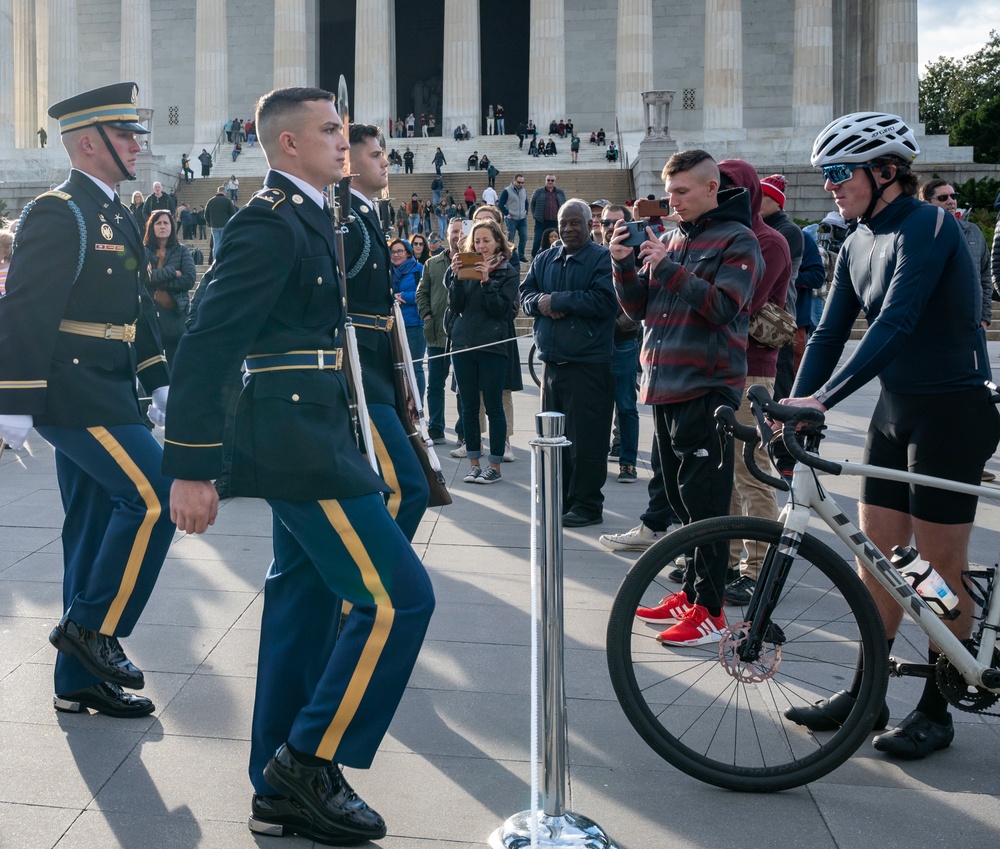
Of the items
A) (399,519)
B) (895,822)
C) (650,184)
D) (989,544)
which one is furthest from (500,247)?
(650,184)

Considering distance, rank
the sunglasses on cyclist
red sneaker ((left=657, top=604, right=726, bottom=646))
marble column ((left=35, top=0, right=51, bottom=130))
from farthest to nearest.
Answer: marble column ((left=35, top=0, right=51, bottom=130))
red sneaker ((left=657, top=604, right=726, bottom=646))
the sunglasses on cyclist

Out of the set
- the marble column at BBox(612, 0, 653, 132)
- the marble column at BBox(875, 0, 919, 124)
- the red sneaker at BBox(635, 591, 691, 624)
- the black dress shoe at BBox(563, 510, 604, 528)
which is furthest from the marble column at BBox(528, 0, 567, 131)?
the red sneaker at BBox(635, 591, 691, 624)

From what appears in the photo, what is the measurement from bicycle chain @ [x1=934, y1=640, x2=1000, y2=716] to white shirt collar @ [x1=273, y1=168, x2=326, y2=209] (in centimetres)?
247

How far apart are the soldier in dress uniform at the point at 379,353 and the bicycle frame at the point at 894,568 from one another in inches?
56.0

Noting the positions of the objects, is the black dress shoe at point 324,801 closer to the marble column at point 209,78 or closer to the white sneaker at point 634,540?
the white sneaker at point 634,540

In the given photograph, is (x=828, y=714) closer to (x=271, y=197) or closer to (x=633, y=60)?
(x=271, y=197)

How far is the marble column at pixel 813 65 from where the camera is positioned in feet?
138

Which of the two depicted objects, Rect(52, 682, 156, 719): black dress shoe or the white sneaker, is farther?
the white sneaker

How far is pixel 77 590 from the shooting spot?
172 inches

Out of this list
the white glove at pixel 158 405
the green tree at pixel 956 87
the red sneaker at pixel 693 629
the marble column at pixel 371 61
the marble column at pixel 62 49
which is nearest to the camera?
the white glove at pixel 158 405

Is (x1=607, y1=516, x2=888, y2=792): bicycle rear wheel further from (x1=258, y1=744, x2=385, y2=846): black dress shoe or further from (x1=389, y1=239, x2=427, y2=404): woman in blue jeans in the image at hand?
(x1=389, y1=239, x2=427, y2=404): woman in blue jeans

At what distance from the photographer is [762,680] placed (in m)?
3.74

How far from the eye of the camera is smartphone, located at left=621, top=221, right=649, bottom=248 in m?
5.16

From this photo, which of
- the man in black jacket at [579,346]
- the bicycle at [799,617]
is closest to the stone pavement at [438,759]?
the bicycle at [799,617]
